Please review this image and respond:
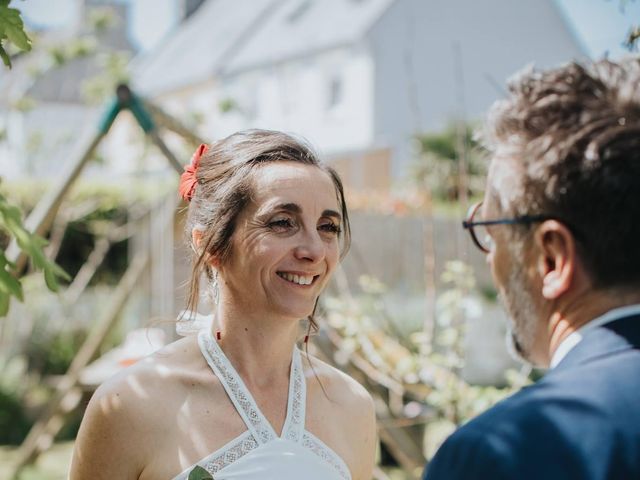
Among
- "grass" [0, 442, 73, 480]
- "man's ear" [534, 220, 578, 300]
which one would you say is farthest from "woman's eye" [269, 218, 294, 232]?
"grass" [0, 442, 73, 480]

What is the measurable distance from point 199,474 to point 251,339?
596 mm

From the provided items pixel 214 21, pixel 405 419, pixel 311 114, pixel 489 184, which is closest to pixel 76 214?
pixel 405 419

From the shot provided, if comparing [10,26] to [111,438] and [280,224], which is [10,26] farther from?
[111,438]

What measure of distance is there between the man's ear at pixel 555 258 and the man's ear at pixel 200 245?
4.65ft

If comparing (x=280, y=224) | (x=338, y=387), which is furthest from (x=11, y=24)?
(x=338, y=387)

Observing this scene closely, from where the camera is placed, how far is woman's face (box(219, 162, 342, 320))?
2684mm

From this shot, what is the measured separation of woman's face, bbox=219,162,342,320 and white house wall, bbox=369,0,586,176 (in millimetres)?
23217

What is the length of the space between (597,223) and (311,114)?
27.2 meters

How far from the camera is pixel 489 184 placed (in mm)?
1752

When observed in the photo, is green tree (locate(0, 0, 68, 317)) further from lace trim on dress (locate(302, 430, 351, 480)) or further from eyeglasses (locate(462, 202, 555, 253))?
eyeglasses (locate(462, 202, 555, 253))

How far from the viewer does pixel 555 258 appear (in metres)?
1.57

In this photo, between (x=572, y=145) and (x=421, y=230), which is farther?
(x=421, y=230)

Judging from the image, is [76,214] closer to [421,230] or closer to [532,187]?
[421,230]

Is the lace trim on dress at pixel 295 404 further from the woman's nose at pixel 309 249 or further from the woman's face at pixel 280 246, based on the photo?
the woman's nose at pixel 309 249
